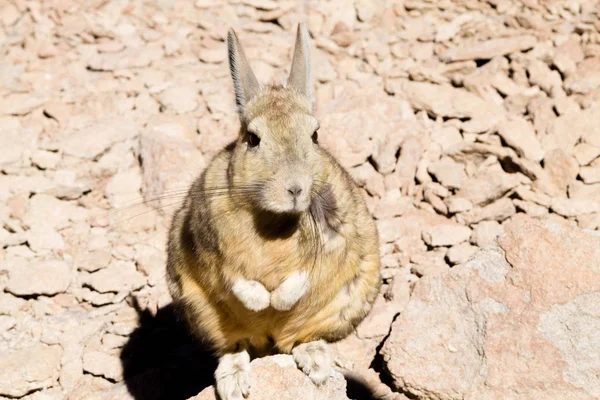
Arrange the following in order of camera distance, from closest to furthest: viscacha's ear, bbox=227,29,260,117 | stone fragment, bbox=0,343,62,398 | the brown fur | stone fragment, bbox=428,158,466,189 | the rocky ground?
1. the brown fur
2. viscacha's ear, bbox=227,29,260,117
3. the rocky ground
4. stone fragment, bbox=0,343,62,398
5. stone fragment, bbox=428,158,466,189

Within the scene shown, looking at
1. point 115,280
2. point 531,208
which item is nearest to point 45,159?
point 115,280

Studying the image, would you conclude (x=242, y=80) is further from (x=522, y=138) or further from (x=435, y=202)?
(x=522, y=138)

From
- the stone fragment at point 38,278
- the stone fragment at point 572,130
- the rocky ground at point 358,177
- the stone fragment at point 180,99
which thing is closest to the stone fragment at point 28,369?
the rocky ground at point 358,177

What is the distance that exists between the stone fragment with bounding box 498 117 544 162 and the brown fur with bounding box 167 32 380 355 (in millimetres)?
2382

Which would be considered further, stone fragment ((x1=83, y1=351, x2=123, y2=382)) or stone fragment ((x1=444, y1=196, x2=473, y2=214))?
stone fragment ((x1=444, y1=196, x2=473, y2=214))

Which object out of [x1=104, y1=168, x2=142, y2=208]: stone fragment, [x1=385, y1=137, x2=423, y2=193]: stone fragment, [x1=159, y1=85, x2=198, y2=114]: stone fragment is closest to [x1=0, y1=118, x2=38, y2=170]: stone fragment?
[x1=104, y1=168, x2=142, y2=208]: stone fragment

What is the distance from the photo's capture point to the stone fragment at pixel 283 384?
4.73 meters

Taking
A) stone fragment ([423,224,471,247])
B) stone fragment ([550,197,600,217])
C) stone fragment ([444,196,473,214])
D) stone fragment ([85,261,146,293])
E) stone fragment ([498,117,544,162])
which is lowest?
stone fragment ([85,261,146,293])

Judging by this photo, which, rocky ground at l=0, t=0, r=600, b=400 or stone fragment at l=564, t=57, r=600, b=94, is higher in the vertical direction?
stone fragment at l=564, t=57, r=600, b=94

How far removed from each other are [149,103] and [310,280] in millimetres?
3929

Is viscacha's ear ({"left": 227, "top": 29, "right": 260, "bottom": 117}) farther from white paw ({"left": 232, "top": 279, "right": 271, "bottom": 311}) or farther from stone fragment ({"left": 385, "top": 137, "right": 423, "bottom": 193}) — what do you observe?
stone fragment ({"left": 385, "top": 137, "right": 423, "bottom": 193})

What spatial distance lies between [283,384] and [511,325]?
1.56m

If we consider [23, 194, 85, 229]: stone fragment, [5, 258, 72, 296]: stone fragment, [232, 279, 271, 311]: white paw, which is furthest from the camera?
[23, 194, 85, 229]: stone fragment

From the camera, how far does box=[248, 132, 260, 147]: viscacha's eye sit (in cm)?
446
